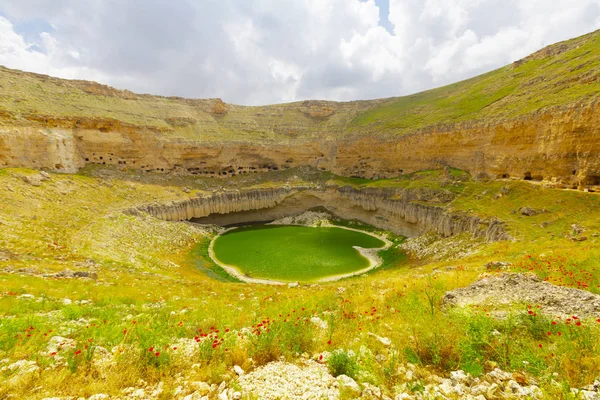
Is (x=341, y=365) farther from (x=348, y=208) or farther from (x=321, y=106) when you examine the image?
(x=321, y=106)

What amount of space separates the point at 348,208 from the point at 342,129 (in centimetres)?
2493

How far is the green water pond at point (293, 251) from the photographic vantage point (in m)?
28.4

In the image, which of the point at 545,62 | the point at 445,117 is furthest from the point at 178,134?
the point at 545,62

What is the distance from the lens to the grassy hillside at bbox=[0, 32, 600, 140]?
32.0 metres

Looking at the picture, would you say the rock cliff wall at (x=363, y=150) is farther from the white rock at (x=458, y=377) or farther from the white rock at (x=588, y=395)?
the white rock at (x=458, y=377)

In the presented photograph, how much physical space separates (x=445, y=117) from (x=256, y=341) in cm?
4957

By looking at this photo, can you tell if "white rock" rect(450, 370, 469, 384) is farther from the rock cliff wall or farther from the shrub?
the rock cliff wall

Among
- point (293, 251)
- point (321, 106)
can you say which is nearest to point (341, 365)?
point (293, 251)

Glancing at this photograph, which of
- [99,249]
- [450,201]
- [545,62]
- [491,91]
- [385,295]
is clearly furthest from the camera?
[491,91]

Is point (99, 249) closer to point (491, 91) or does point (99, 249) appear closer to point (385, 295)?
point (385, 295)

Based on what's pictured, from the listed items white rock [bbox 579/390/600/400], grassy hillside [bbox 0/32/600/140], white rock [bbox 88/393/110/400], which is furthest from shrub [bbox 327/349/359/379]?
grassy hillside [bbox 0/32/600/140]

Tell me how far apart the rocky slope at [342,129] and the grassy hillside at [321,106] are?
207mm

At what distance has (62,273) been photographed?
1395cm

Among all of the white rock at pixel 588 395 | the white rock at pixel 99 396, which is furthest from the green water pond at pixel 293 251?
the white rock at pixel 588 395
